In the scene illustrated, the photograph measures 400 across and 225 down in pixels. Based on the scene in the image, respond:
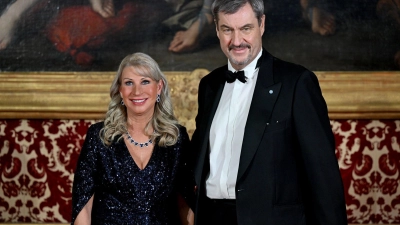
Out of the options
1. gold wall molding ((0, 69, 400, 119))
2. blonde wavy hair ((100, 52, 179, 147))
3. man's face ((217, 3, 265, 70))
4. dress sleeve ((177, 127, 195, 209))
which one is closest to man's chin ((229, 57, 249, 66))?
man's face ((217, 3, 265, 70))

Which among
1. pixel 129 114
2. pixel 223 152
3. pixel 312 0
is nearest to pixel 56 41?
pixel 129 114

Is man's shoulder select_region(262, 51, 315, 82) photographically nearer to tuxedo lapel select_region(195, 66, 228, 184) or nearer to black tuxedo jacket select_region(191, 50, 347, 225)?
black tuxedo jacket select_region(191, 50, 347, 225)

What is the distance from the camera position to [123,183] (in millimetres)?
3246

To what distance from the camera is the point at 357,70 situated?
14.5 feet

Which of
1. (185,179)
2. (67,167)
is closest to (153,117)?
(185,179)

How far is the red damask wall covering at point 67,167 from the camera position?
447cm

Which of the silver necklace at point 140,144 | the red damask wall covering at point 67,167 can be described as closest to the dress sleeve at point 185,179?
the silver necklace at point 140,144

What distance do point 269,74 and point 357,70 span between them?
1.62 m

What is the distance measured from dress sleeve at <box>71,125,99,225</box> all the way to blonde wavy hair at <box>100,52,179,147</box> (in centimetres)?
8

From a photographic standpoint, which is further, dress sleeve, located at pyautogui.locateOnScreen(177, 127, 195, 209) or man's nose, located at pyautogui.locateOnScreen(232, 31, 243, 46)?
dress sleeve, located at pyautogui.locateOnScreen(177, 127, 195, 209)

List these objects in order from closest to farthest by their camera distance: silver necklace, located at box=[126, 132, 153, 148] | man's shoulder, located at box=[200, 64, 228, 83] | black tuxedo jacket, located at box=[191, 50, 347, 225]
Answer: black tuxedo jacket, located at box=[191, 50, 347, 225]
man's shoulder, located at box=[200, 64, 228, 83]
silver necklace, located at box=[126, 132, 153, 148]

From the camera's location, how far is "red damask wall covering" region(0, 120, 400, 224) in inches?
176

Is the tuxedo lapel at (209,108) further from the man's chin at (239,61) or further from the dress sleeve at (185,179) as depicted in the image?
the dress sleeve at (185,179)

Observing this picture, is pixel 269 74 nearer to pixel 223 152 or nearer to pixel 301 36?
Answer: pixel 223 152
